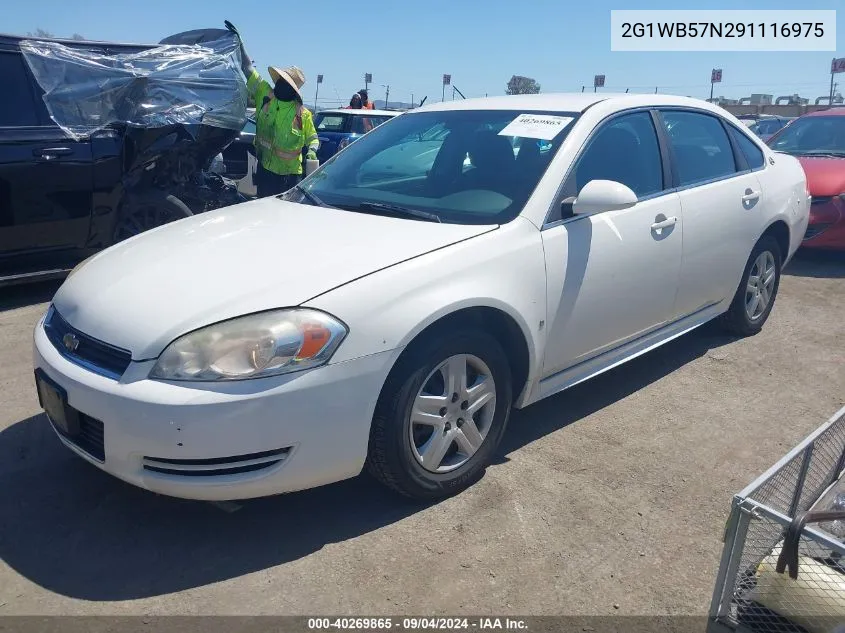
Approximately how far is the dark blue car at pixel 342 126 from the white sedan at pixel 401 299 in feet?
25.6

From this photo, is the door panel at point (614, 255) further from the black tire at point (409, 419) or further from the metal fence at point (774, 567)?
the metal fence at point (774, 567)

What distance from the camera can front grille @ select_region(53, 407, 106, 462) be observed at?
8.46 ft

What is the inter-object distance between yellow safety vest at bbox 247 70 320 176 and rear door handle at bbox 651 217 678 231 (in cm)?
428

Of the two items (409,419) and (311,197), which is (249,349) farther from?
(311,197)

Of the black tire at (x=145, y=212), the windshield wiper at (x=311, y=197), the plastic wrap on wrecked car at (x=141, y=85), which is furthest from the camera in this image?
the black tire at (x=145, y=212)

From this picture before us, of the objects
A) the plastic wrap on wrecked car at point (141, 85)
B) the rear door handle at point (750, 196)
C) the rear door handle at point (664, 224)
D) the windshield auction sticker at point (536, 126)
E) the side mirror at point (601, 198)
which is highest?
the plastic wrap on wrecked car at point (141, 85)

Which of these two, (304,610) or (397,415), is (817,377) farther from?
(304,610)

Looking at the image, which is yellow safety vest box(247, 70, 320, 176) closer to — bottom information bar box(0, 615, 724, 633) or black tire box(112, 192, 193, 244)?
black tire box(112, 192, 193, 244)

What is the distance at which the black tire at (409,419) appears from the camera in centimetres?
270

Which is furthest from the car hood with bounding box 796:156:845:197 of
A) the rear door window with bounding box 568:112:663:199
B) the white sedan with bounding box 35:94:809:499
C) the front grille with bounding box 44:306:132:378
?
the front grille with bounding box 44:306:132:378

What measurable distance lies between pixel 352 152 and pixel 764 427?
104 inches

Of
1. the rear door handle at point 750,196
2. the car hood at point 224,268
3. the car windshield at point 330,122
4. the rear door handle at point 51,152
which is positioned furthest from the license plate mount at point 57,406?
Result: the car windshield at point 330,122

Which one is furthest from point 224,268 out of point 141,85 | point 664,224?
point 141,85

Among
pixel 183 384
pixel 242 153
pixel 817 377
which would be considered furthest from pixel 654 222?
pixel 242 153
